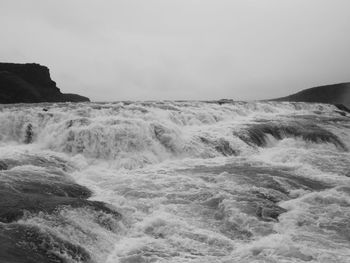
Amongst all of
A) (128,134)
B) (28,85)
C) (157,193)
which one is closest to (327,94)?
(28,85)

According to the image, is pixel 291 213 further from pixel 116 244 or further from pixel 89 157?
pixel 89 157

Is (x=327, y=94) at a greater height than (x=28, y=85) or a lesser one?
greater

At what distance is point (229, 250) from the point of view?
7.16 meters

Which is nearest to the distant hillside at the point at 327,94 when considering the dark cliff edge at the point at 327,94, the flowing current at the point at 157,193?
the dark cliff edge at the point at 327,94

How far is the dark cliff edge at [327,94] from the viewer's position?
282ft

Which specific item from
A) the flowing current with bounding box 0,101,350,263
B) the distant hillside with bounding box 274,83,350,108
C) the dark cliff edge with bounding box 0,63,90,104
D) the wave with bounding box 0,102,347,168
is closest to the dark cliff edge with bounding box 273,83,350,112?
the distant hillside with bounding box 274,83,350,108

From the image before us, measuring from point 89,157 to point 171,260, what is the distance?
29.9ft

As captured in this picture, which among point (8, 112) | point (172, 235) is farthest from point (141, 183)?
point (8, 112)

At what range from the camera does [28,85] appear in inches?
2532

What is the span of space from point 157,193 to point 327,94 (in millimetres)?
84726

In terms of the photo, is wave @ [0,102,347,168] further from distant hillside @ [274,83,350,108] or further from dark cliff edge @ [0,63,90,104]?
distant hillside @ [274,83,350,108]

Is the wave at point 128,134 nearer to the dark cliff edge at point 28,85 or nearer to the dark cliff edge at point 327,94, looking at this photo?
the dark cliff edge at point 28,85

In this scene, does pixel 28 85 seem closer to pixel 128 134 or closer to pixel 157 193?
pixel 128 134

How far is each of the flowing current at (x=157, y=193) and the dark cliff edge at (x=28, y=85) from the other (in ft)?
138
